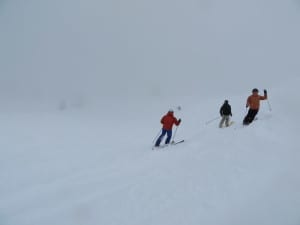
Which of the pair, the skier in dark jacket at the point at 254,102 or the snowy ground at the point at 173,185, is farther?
the skier in dark jacket at the point at 254,102

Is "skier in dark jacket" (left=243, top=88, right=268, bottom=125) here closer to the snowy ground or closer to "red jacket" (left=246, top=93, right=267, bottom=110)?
"red jacket" (left=246, top=93, right=267, bottom=110)

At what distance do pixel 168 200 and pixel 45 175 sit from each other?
510 centimetres

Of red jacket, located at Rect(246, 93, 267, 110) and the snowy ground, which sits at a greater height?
red jacket, located at Rect(246, 93, 267, 110)

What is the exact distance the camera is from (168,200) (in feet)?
22.8

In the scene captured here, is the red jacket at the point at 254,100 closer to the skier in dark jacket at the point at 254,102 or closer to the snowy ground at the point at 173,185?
the skier in dark jacket at the point at 254,102

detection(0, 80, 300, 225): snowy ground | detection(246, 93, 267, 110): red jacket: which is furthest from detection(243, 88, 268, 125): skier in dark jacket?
detection(0, 80, 300, 225): snowy ground

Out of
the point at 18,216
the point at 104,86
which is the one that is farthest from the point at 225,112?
the point at 104,86

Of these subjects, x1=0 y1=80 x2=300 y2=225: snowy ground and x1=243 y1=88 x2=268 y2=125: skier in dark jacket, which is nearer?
x1=0 y1=80 x2=300 y2=225: snowy ground

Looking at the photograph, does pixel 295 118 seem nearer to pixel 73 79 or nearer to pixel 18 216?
pixel 18 216

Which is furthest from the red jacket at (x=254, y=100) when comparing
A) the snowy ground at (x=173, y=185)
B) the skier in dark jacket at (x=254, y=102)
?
the snowy ground at (x=173, y=185)

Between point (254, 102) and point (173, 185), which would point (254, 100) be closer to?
point (254, 102)

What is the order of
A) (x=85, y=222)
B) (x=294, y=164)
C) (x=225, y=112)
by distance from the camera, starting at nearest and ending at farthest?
1. (x=85, y=222)
2. (x=294, y=164)
3. (x=225, y=112)

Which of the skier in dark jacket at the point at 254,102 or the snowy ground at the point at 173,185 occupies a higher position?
the skier in dark jacket at the point at 254,102

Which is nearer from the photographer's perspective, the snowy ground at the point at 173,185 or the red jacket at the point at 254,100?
the snowy ground at the point at 173,185
